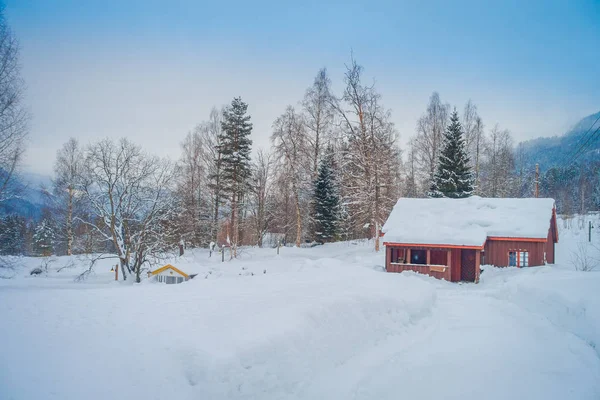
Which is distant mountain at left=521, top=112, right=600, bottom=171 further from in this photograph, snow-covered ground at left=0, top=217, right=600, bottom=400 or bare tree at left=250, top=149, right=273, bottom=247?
snow-covered ground at left=0, top=217, right=600, bottom=400

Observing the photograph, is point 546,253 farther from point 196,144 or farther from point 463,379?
point 196,144

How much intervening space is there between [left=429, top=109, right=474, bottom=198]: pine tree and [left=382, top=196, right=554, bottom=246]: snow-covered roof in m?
8.08

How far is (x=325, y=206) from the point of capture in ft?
107

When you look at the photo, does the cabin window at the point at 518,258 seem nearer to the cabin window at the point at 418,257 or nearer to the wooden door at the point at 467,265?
the wooden door at the point at 467,265

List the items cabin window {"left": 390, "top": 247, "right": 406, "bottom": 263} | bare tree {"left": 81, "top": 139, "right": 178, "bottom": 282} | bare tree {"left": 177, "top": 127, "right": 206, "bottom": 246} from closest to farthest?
bare tree {"left": 81, "top": 139, "right": 178, "bottom": 282}, cabin window {"left": 390, "top": 247, "right": 406, "bottom": 263}, bare tree {"left": 177, "top": 127, "right": 206, "bottom": 246}

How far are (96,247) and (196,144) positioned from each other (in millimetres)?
13068

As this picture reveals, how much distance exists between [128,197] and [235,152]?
38.6 feet

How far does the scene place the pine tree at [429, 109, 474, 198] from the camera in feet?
95.9

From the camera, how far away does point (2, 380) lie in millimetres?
3816

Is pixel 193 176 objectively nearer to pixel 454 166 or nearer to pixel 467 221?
pixel 454 166

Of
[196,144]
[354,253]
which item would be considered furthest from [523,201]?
[196,144]

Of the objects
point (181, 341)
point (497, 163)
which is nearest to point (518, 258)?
point (181, 341)

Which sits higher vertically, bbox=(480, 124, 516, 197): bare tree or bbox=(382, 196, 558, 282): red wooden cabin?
bbox=(480, 124, 516, 197): bare tree

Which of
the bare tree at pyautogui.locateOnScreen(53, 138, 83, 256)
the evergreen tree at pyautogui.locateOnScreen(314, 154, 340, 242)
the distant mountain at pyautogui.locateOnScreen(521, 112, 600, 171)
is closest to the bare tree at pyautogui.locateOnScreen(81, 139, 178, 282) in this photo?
the bare tree at pyautogui.locateOnScreen(53, 138, 83, 256)
